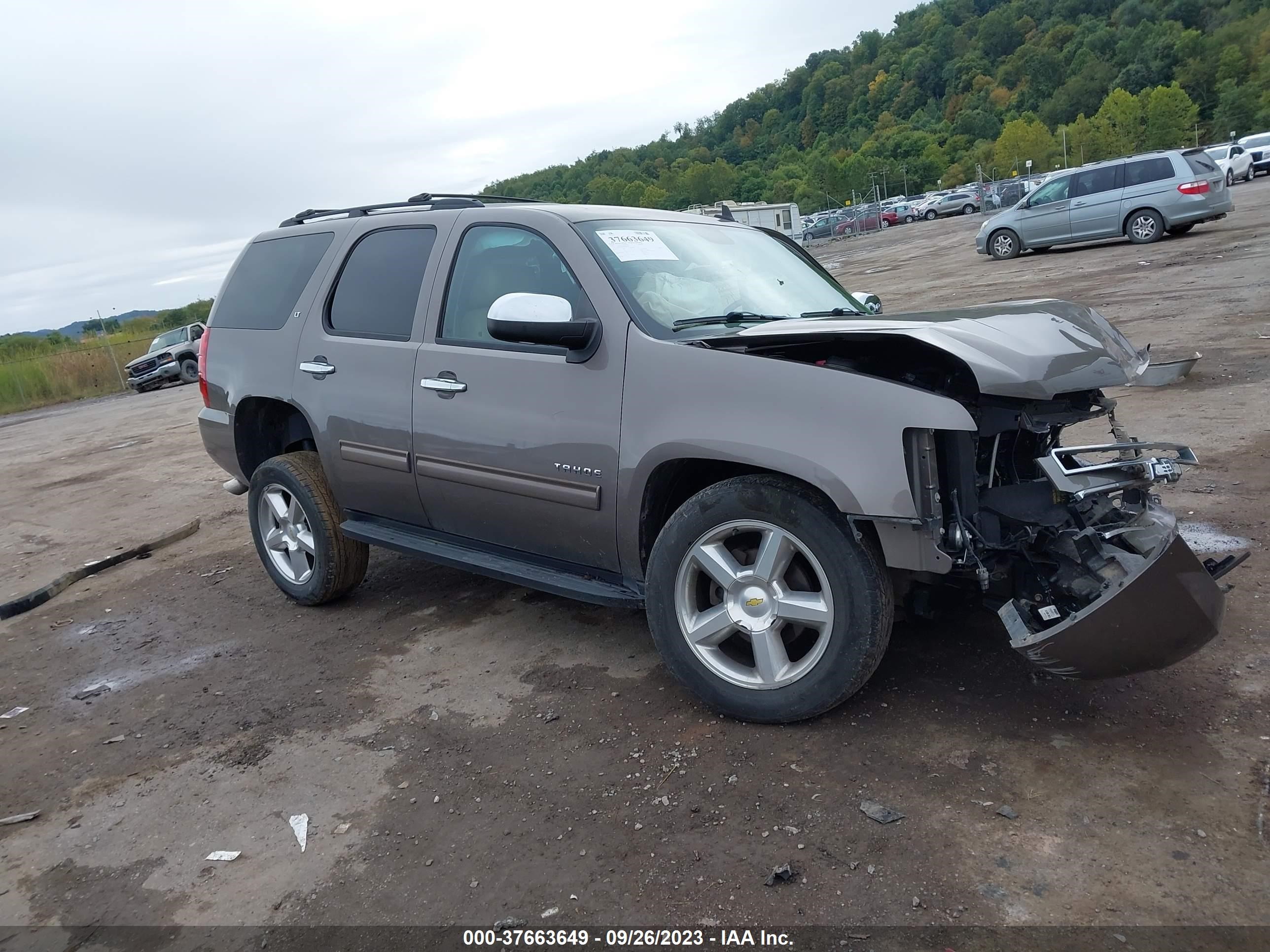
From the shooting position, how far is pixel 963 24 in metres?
148

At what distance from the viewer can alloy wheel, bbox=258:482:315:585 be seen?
16.1 feet

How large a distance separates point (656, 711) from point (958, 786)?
1123 mm

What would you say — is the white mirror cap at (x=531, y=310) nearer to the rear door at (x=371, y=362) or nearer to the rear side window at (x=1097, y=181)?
the rear door at (x=371, y=362)

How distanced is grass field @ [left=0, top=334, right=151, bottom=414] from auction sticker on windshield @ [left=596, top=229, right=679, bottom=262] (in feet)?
88.3

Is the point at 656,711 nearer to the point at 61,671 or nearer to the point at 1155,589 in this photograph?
the point at 1155,589

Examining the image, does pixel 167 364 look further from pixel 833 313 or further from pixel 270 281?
pixel 833 313

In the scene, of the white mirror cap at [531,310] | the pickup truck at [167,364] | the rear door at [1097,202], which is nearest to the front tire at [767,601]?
the white mirror cap at [531,310]

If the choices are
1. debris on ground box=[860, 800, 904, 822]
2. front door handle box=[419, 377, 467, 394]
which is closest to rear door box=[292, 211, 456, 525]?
front door handle box=[419, 377, 467, 394]

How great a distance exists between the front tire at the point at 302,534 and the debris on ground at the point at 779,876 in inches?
119

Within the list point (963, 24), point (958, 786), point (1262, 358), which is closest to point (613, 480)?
point (958, 786)

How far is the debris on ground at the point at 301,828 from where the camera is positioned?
2.93 meters

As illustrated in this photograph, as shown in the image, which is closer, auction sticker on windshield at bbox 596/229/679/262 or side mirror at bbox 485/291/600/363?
side mirror at bbox 485/291/600/363

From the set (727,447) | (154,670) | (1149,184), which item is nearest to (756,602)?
(727,447)

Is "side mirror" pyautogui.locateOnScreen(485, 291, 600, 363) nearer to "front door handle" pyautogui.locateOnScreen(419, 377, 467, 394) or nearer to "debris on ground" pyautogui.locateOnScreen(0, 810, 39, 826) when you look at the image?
"front door handle" pyautogui.locateOnScreen(419, 377, 467, 394)
